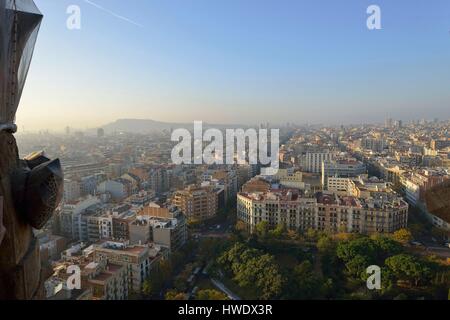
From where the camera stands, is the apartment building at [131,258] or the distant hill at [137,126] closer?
Answer: the apartment building at [131,258]

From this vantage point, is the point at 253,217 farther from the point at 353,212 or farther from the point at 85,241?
the point at 85,241

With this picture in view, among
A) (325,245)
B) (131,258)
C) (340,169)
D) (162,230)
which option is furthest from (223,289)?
(340,169)

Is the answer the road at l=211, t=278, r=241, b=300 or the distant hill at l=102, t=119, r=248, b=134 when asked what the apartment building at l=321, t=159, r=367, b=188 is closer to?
the road at l=211, t=278, r=241, b=300

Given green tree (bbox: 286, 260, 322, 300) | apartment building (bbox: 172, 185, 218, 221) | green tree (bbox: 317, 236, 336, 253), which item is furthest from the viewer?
apartment building (bbox: 172, 185, 218, 221)

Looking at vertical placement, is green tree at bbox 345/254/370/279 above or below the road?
above

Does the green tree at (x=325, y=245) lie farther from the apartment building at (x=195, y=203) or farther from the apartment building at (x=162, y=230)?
the apartment building at (x=195, y=203)

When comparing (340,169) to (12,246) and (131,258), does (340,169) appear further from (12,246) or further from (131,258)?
(12,246)

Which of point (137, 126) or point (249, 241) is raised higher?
point (137, 126)

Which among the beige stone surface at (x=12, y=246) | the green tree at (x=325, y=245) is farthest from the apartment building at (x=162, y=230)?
the beige stone surface at (x=12, y=246)

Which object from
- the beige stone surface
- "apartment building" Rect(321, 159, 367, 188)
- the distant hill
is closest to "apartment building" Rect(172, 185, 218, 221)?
"apartment building" Rect(321, 159, 367, 188)

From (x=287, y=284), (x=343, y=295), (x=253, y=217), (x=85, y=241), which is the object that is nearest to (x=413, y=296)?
(x=343, y=295)
